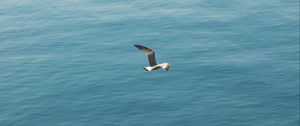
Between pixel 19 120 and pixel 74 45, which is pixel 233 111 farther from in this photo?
pixel 74 45

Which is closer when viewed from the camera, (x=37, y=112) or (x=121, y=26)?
(x=37, y=112)

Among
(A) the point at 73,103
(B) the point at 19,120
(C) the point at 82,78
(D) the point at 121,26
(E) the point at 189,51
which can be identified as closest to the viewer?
(B) the point at 19,120

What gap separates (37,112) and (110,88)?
15.2 m

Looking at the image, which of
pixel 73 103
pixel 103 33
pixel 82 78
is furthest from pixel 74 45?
pixel 73 103

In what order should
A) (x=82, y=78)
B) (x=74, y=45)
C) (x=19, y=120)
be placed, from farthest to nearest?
1. (x=74, y=45)
2. (x=82, y=78)
3. (x=19, y=120)

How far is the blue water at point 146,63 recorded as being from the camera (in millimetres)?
118375

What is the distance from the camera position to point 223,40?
152375 millimetres

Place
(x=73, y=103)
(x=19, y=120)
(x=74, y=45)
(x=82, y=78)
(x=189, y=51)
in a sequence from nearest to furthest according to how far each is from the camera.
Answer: (x=19, y=120), (x=73, y=103), (x=82, y=78), (x=189, y=51), (x=74, y=45)

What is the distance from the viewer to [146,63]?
143375 millimetres

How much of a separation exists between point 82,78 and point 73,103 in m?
10.5

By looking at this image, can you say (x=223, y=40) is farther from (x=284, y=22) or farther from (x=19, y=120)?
(x=19, y=120)

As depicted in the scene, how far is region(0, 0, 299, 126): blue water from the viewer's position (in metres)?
118


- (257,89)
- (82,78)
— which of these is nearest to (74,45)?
(82,78)

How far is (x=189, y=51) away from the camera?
14425 centimetres
